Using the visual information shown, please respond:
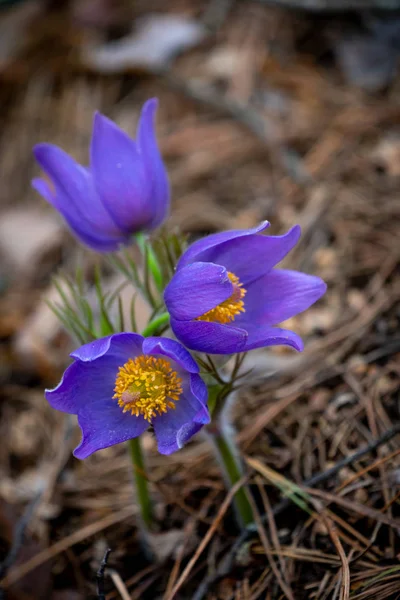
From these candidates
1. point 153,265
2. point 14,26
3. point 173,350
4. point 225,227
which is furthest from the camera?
point 14,26

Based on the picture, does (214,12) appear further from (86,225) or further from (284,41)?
(86,225)

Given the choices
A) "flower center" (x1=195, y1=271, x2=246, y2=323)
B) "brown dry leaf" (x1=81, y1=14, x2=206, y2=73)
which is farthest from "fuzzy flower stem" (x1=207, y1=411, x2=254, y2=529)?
"brown dry leaf" (x1=81, y1=14, x2=206, y2=73)

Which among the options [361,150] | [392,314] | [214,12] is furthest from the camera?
[214,12]

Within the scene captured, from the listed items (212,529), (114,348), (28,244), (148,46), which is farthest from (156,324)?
(148,46)

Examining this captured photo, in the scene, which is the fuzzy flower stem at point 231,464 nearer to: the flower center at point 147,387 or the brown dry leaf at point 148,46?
the flower center at point 147,387

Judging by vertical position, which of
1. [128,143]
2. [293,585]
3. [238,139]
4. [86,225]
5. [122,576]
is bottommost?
[122,576]

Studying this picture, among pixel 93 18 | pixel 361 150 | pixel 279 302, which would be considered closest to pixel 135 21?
pixel 93 18

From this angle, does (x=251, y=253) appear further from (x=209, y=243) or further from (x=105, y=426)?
(x=105, y=426)

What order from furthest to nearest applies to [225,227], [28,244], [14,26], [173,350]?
1. [14,26]
2. [28,244]
3. [225,227]
4. [173,350]
